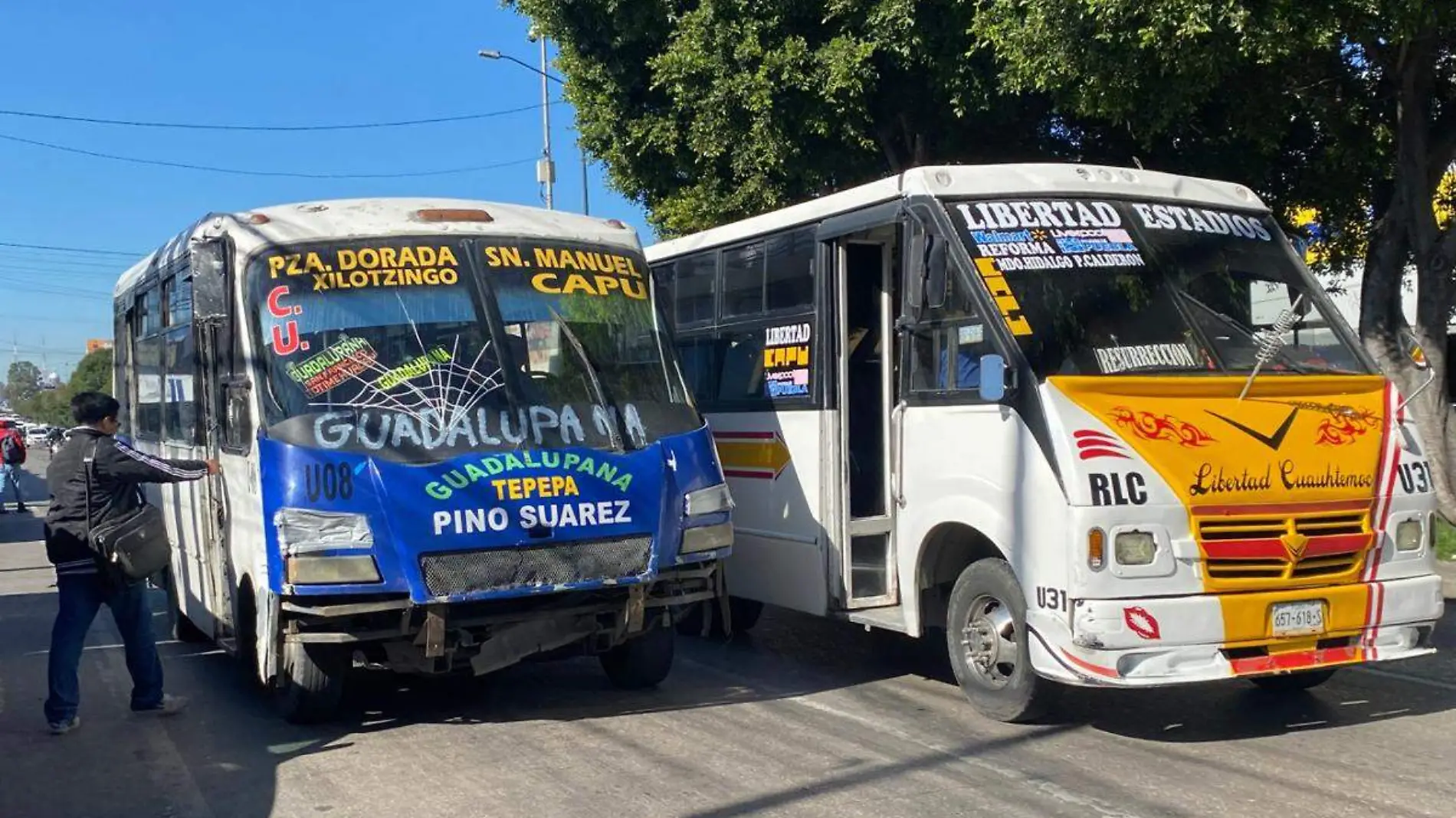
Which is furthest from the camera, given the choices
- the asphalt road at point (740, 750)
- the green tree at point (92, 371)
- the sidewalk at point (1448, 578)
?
the green tree at point (92, 371)

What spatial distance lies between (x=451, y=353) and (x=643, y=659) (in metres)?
2.12

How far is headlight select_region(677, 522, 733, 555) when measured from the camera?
7195 millimetres

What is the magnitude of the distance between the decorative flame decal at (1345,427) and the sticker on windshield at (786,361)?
3.02 metres

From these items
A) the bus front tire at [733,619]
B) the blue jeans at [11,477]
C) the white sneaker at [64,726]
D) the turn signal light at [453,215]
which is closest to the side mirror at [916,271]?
the turn signal light at [453,215]

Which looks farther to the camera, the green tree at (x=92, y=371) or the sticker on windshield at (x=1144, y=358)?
the green tree at (x=92, y=371)

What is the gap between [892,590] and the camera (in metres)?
7.98

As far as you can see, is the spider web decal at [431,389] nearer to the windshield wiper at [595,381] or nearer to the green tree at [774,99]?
the windshield wiper at [595,381]

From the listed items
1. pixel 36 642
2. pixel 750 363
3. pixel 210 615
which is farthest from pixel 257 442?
pixel 36 642

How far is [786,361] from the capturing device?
28.5 feet

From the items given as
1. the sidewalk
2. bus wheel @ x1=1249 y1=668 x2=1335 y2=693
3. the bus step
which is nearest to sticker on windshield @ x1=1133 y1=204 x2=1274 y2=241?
bus wheel @ x1=1249 y1=668 x2=1335 y2=693

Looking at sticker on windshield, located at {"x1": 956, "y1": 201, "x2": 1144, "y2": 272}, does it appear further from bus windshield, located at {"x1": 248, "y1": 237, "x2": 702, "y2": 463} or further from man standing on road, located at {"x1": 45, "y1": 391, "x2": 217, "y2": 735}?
man standing on road, located at {"x1": 45, "y1": 391, "x2": 217, "y2": 735}

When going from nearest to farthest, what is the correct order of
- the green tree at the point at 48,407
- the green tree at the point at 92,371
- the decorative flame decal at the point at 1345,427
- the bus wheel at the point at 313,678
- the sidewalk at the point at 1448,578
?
the decorative flame decal at the point at 1345,427 → the bus wheel at the point at 313,678 → the sidewalk at the point at 1448,578 → the green tree at the point at 92,371 → the green tree at the point at 48,407

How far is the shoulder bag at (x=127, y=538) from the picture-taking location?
7.16m

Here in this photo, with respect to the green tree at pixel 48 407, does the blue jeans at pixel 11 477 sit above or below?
below
